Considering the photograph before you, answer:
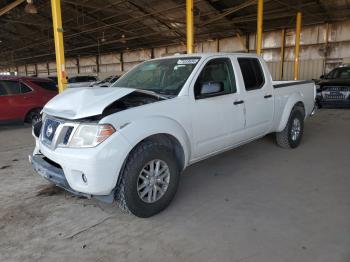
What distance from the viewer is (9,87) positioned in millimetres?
7816

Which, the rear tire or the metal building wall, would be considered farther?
the metal building wall

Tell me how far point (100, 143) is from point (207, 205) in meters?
1.46

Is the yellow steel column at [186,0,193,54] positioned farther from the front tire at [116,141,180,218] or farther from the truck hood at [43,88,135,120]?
the front tire at [116,141,180,218]

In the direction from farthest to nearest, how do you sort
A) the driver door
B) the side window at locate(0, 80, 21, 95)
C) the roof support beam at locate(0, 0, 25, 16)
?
the roof support beam at locate(0, 0, 25, 16)
the side window at locate(0, 80, 21, 95)
the driver door

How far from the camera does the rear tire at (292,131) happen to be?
5.25 m

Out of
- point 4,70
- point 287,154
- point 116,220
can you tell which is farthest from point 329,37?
point 4,70

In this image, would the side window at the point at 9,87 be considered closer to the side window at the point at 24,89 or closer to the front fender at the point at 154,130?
the side window at the point at 24,89

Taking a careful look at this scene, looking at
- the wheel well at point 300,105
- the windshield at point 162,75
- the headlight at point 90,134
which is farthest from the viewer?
the wheel well at point 300,105

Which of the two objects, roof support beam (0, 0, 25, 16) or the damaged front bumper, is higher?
roof support beam (0, 0, 25, 16)

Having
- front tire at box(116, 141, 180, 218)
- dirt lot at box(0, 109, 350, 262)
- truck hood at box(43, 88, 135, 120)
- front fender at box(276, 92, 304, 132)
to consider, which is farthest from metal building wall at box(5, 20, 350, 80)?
truck hood at box(43, 88, 135, 120)

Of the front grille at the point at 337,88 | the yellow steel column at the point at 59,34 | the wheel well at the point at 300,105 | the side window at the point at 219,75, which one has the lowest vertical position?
the wheel well at the point at 300,105

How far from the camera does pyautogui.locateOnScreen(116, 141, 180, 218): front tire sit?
2.75 metres

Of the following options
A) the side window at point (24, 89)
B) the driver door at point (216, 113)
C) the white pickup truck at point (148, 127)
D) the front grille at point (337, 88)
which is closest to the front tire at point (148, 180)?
the white pickup truck at point (148, 127)

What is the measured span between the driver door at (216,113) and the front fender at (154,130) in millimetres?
193
